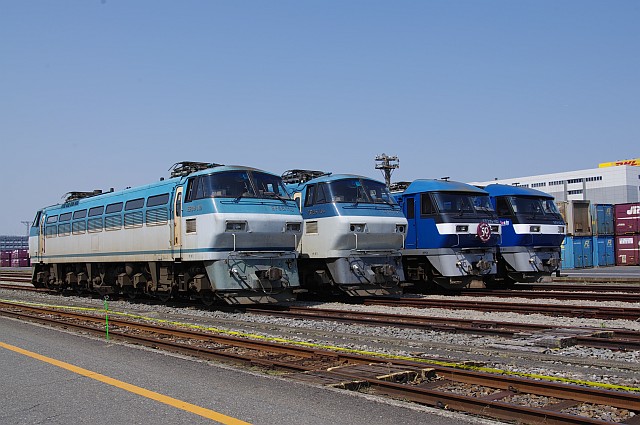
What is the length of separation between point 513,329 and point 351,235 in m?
6.00

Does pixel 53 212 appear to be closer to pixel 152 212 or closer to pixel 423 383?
pixel 152 212

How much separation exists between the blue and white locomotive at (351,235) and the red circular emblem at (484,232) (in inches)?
98.4

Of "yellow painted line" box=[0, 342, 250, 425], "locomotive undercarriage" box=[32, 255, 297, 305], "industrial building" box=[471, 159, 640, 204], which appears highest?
"industrial building" box=[471, 159, 640, 204]

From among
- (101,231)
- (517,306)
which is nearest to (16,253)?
(101,231)

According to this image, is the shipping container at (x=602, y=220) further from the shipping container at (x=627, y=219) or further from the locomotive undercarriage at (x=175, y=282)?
the locomotive undercarriage at (x=175, y=282)

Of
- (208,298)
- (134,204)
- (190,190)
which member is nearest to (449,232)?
(208,298)

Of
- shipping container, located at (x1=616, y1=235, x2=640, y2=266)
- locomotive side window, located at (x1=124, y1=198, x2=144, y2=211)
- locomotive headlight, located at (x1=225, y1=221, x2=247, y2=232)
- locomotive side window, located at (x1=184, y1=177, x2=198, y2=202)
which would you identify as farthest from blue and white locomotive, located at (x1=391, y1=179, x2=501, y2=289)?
shipping container, located at (x1=616, y1=235, x2=640, y2=266)

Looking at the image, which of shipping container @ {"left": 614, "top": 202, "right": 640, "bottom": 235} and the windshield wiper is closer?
the windshield wiper

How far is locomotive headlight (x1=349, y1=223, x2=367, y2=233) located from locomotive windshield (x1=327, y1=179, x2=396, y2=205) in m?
0.70

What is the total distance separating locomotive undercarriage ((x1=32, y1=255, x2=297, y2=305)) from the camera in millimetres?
15336

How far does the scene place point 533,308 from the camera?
1462 cm

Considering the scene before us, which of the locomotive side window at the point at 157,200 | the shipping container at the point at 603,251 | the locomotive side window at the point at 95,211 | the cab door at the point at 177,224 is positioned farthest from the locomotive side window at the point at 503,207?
the shipping container at the point at 603,251

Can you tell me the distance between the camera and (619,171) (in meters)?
97.0

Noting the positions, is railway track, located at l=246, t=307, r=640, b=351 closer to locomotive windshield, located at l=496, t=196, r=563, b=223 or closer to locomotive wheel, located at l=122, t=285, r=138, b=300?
locomotive wheel, located at l=122, t=285, r=138, b=300
